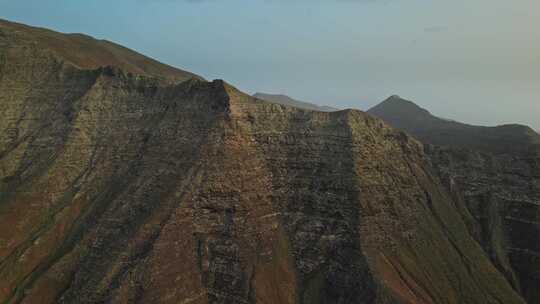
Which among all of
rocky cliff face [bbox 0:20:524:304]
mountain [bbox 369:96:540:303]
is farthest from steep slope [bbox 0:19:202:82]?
mountain [bbox 369:96:540:303]

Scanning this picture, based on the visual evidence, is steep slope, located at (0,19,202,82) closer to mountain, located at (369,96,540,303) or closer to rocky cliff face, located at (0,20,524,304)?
rocky cliff face, located at (0,20,524,304)

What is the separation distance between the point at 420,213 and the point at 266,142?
3873cm

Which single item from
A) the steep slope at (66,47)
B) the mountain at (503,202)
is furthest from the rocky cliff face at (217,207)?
the steep slope at (66,47)

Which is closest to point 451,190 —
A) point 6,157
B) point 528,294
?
point 528,294

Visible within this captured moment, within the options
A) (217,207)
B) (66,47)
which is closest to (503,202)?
(217,207)

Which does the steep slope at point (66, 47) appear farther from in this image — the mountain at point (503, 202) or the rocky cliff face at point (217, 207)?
the mountain at point (503, 202)

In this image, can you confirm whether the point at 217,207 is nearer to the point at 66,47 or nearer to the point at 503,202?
the point at 503,202

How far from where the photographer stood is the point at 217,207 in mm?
92938

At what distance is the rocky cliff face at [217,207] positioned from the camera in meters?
85.6

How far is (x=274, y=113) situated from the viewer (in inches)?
4220

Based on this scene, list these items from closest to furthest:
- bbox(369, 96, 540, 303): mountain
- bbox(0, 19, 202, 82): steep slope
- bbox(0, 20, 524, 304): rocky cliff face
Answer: bbox(0, 20, 524, 304): rocky cliff face
bbox(369, 96, 540, 303): mountain
bbox(0, 19, 202, 82): steep slope

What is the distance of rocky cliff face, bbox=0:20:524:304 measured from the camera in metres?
85.6

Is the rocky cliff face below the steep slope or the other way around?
below

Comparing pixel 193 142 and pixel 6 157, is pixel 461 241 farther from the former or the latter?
pixel 6 157
